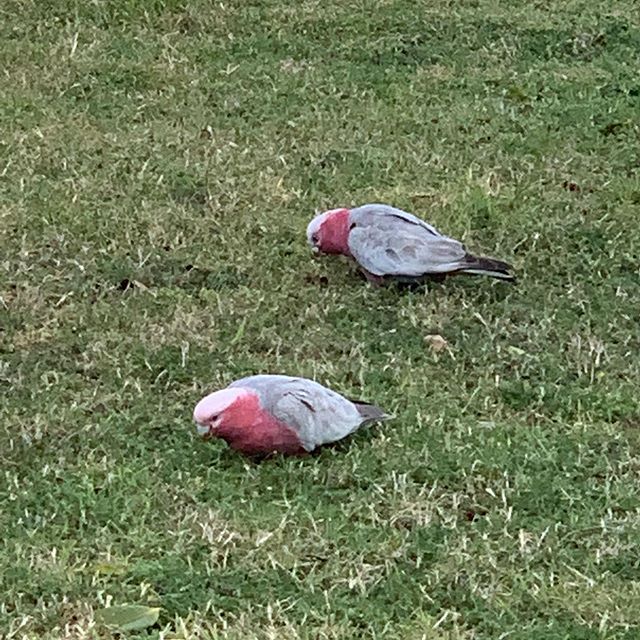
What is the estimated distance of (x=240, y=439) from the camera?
136 inches

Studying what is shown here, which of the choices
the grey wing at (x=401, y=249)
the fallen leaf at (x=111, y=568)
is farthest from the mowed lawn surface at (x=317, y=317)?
the grey wing at (x=401, y=249)

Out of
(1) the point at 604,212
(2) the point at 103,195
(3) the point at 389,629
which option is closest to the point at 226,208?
(2) the point at 103,195

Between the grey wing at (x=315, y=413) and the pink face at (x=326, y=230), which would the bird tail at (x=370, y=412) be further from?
the pink face at (x=326, y=230)

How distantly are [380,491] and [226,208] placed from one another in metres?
2.18

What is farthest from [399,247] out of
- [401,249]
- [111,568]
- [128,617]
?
[128,617]

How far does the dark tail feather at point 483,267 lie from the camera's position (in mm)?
4500

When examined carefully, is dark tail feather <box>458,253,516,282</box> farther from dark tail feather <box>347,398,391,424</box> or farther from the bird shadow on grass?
dark tail feather <box>347,398,391,424</box>

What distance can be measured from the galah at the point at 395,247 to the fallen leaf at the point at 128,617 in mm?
1971

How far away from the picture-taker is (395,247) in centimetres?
455

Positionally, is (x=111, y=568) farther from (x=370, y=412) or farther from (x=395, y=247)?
(x=395, y=247)

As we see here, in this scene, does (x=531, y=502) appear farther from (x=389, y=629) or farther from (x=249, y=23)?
(x=249, y=23)

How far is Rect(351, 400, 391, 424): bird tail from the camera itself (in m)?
3.61

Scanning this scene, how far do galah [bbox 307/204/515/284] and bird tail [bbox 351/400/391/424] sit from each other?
966mm

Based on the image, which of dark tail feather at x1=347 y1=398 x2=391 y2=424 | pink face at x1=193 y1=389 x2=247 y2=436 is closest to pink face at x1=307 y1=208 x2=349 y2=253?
dark tail feather at x1=347 y1=398 x2=391 y2=424
